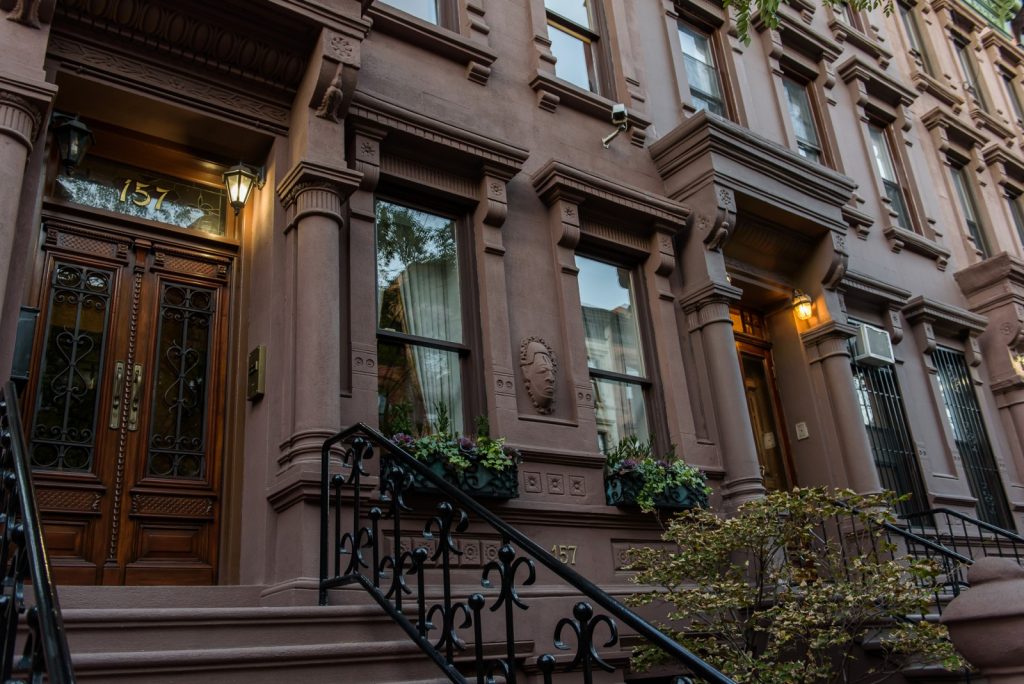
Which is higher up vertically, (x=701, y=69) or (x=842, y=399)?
(x=701, y=69)

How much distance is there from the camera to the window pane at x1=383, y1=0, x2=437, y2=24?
8.23 metres

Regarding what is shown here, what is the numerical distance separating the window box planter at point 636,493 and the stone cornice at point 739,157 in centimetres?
334

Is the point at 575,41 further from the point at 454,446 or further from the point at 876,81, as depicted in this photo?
the point at 876,81

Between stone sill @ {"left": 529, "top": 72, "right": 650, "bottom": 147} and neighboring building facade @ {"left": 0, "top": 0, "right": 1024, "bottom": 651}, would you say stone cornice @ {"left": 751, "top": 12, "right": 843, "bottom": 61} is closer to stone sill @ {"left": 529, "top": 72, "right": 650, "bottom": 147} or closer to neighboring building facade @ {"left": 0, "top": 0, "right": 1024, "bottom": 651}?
neighboring building facade @ {"left": 0, "top": 0, "right": 1024, "bottom": 651}

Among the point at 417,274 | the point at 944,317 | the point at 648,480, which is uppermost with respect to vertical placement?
the point at 944,317

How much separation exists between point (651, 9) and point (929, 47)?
27.4ft

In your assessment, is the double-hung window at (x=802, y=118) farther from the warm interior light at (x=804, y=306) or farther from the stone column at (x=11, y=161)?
the stone column at (x=11, y=161)

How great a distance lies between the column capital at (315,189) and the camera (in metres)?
6.12

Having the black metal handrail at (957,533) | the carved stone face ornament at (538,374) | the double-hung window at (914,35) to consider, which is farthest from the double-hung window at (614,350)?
the double-hung window at (914,35)

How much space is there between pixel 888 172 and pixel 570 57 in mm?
6587

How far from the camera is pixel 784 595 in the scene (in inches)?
239

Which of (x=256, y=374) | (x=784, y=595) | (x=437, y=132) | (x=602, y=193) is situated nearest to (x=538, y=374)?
(x=602, y=193)

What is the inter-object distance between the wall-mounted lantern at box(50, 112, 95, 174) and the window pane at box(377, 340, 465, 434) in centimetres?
250

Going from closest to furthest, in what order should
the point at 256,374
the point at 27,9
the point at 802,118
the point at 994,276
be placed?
the point at 27,9, the point at 256,374, the point at 802,118, the point at 994,276
